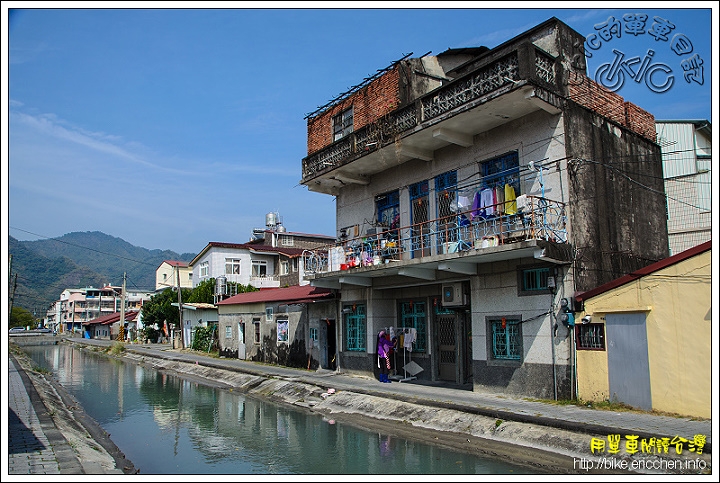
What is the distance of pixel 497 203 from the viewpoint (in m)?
12.5

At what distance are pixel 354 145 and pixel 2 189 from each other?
12047 mm

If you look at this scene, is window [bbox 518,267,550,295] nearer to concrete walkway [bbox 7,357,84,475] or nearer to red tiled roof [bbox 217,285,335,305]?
red tiled roof [bbox 217,285,335,305]

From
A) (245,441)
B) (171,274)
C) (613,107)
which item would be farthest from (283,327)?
(171,274)

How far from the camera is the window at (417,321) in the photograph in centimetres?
1695

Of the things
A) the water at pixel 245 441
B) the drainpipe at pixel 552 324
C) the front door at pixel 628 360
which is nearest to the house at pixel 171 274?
the water at pixel 245 441

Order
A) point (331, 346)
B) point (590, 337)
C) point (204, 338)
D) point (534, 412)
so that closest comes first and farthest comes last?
1. point (534, 412)
2. point (590, 337)
3. point (331, 346)
4. point (204, 338)

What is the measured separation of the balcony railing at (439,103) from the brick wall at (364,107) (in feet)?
2.70

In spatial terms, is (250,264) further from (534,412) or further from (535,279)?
(534,412)

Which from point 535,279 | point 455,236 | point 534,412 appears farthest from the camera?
point 455,236

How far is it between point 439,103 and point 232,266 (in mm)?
32916

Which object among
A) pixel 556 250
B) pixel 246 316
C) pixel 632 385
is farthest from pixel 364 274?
pixel 246 316

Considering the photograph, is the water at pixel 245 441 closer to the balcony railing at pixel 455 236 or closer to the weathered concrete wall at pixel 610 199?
the balcony railing at pixel 455 236

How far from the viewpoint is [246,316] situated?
27516mm

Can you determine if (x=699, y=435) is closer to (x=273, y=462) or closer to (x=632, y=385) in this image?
(x=632, y=385)
